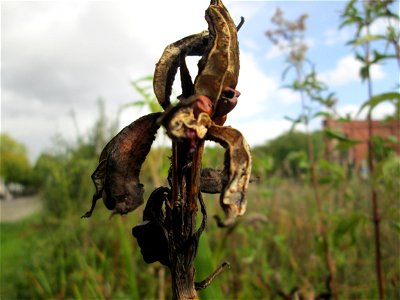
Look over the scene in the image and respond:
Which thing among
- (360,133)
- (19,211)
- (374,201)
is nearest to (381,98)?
(374,201)

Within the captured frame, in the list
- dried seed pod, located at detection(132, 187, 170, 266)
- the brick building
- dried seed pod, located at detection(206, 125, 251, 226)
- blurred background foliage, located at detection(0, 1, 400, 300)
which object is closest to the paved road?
blurred background foliage, located at detection(0, 1, 400, 300)

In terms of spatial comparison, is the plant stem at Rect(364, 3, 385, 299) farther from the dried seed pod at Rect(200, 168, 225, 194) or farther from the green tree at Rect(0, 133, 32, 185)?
the green tree at Rect(0, 133, 32, 185)

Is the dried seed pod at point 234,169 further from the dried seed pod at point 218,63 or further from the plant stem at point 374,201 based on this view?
the plant stem at point 374,201

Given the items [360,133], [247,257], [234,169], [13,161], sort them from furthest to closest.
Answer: [13,161]
[360,133]
[247,257]
[234,169]

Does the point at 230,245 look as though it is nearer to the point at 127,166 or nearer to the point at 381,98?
the point at 381,98

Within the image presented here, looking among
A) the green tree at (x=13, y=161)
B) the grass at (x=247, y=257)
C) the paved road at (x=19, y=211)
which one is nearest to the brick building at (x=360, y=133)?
the grass at (x=247, y=257)

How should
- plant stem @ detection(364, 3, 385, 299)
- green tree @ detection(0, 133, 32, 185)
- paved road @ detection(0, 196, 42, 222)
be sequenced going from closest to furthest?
plant stem @ detection(364, 3, 385, 299) < paved road @ detection(0, 196, 42, 222) < green tree @ detection(0, 133, 32, 185)

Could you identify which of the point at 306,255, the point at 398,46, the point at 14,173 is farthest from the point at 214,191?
the point at 14,173
